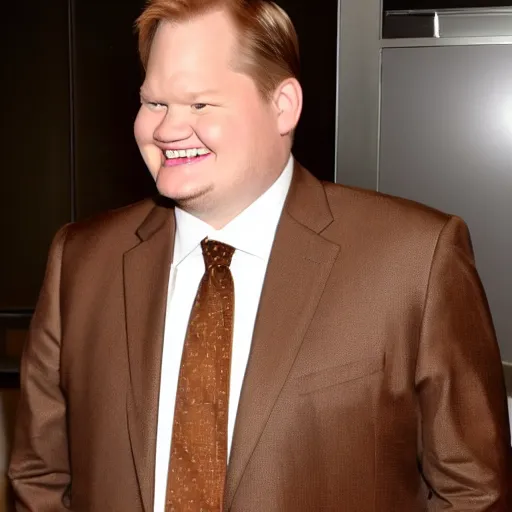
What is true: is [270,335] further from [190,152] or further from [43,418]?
[43,418]

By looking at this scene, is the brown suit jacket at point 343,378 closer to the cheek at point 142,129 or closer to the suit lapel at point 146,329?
the suit lapel at point 146,329

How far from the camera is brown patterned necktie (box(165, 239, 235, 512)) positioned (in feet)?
4.35

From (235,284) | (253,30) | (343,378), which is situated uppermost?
(253,30)

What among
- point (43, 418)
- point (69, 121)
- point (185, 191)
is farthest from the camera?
point (69, 121)

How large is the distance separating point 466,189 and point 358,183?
0.24 metres

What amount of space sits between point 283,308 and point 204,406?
183mm

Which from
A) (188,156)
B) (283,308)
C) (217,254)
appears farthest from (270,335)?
(188,156)

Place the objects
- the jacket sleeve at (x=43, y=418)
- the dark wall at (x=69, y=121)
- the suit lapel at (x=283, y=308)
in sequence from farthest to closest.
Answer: the dark wall at (x=69, y=121) < the jacket sleeve at (x=43, y=418) < the suit lapel at (x=283, y=308)

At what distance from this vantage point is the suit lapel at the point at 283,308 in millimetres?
1304

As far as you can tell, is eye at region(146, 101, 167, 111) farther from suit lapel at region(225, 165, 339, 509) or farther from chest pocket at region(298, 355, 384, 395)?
chest pocket at region(298, 355, 384, 395)

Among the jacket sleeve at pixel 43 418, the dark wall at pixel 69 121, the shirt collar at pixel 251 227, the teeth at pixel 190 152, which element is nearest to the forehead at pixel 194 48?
the teeth at pixel 190 152

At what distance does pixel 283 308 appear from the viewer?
1343 millimetres

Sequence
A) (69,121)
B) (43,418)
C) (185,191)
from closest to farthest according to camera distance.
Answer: (185,191)
(43,418)
(69,121)

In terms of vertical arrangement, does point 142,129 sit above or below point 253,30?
below
